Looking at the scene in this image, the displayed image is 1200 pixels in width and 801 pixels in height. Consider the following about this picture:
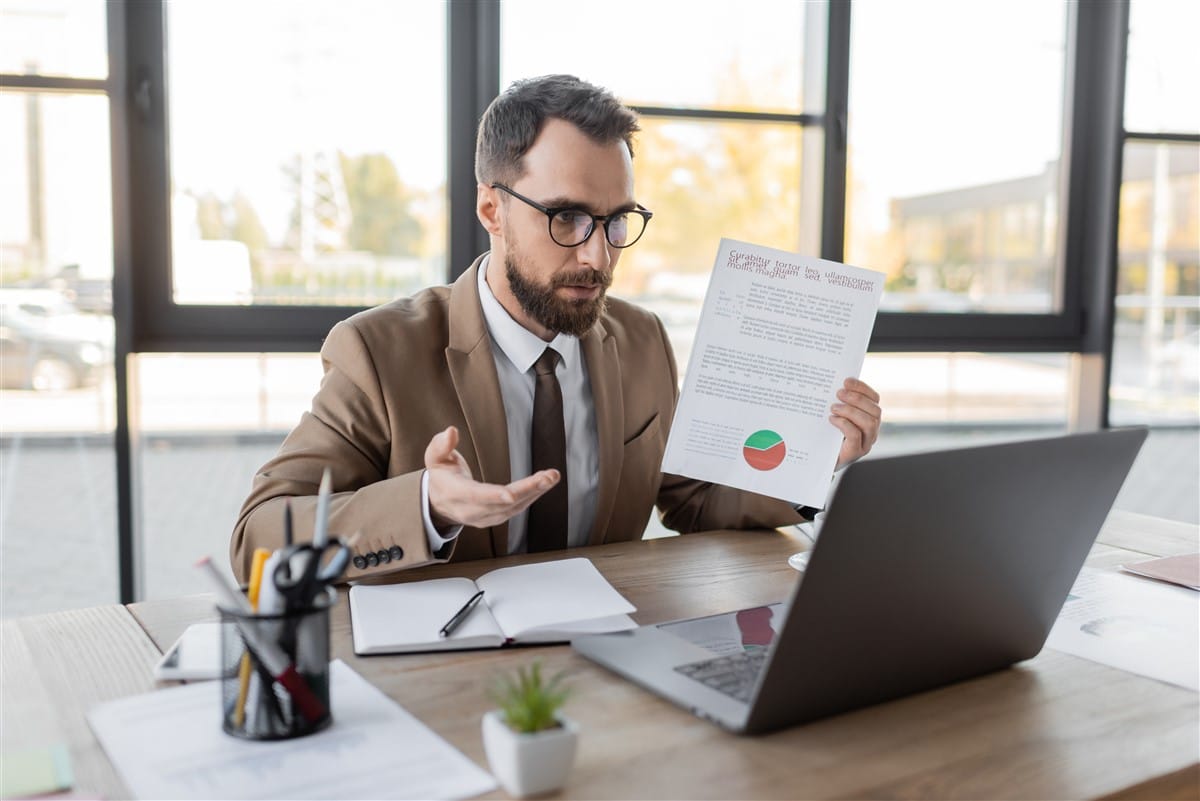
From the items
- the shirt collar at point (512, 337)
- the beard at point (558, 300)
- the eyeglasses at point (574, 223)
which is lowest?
the shirt collar at point (512, 337)

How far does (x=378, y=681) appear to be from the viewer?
1033 millimetres

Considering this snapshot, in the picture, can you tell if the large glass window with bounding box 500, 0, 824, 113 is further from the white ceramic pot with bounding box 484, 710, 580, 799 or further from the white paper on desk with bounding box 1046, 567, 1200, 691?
the white ceramic pot with bounding box 484, 710, 580, 799

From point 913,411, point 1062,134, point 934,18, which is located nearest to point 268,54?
point 934,18

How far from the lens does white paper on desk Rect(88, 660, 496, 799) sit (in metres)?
0.80

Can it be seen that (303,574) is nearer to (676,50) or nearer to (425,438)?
(425,438)

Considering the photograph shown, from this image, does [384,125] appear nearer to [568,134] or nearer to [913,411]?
[568,134]

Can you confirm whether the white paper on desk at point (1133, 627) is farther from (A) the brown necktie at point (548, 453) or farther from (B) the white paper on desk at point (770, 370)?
(A) the brown necktie at point (548, 453)

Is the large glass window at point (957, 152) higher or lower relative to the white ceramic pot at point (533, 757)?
higher

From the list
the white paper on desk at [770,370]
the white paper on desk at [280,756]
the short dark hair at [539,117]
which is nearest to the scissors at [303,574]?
the white paper on desk at [280,756]

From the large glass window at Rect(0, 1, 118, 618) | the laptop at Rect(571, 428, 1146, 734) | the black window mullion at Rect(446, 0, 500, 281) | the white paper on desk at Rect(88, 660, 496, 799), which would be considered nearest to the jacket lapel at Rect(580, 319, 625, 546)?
the laptop at Rect(571, 428, 1146, 734)

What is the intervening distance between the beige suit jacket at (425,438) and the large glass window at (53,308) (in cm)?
114

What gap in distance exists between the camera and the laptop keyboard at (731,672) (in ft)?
3.25

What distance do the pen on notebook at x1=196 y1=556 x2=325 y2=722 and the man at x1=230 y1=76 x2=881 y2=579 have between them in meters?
0.59

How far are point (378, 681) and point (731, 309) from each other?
0.75 metres
